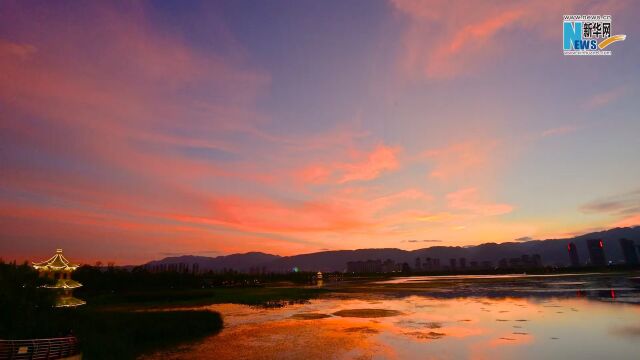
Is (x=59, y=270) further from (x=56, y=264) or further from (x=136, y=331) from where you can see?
(x=136, y=331)

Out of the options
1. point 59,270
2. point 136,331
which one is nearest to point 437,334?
point 136,331

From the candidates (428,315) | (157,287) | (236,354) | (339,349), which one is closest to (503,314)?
(428,315)

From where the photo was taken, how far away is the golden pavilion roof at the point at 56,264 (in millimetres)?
29953

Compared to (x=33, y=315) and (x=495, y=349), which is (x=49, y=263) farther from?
(x=495, y=349)

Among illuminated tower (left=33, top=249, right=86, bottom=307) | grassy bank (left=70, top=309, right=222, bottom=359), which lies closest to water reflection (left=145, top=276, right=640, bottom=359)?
grassy bank (left=70, top=309, right=222, bottom=359)

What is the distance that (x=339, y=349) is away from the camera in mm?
22906

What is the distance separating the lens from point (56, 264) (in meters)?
30.5

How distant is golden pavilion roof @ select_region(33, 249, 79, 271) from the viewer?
98.3 feet

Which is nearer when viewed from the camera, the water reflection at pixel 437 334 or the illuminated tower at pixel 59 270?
the water reflection at pixel 437 334

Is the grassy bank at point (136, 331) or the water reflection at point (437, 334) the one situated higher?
the grassy bank at point (136, 331)

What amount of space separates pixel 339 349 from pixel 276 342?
5.07 metres

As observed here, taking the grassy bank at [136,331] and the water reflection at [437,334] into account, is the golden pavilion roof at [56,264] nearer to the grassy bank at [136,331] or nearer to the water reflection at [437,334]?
the grassy bank at [136,331]

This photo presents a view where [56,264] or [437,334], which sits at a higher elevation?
[56,264]

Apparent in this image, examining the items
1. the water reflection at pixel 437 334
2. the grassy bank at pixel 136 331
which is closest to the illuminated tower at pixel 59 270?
the grassy bank at pixel 136 331
